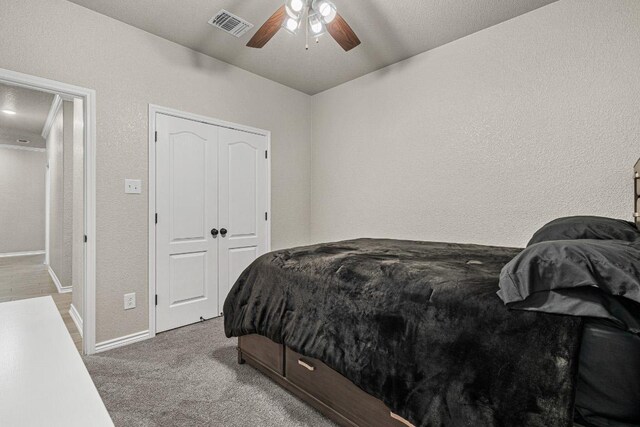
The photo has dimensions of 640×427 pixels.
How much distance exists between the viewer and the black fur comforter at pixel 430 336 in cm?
95

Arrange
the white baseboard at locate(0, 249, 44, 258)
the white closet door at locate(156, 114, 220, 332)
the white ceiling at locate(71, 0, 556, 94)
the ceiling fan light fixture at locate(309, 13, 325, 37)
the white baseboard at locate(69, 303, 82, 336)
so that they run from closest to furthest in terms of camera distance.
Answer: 1. the ceiling fan light fixture at locate(309, 13, 325, 37)
2. the white ceiling at locate(71, 0, 556, 94)
3. the white closet door at locate(156, 114, 220, 332)
4. the white baseboard at locate(69, 303, 82, 336)
5. the white baseboard at locate(0, 249, 44, 258)

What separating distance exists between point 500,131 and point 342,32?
1.61 meters

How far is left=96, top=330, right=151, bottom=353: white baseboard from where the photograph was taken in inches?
98.7

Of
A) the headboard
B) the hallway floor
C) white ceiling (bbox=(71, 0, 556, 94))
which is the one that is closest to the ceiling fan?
Answer: white ceiling (bbox=(71, 0, 556, 94))

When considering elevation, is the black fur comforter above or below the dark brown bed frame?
above

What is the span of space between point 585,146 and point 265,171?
119 inches

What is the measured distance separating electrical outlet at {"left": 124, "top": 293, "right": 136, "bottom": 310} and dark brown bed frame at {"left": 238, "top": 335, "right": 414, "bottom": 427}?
1214mm

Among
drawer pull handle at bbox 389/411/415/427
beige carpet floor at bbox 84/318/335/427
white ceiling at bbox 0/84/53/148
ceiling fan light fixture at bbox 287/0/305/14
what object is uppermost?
white ceiling at bbox 0/84/53/148

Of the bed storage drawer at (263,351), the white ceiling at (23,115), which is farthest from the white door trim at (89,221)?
the white ceiling at (23,115)

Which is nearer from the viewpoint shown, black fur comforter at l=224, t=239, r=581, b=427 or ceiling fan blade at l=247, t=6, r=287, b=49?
black fur comforter at l=224, t=239, r=581, b=427

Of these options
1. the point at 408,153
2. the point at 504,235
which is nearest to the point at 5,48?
the point at 408,153

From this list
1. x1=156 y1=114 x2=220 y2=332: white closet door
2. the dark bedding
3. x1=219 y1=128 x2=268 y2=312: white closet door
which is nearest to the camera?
the dark bedding

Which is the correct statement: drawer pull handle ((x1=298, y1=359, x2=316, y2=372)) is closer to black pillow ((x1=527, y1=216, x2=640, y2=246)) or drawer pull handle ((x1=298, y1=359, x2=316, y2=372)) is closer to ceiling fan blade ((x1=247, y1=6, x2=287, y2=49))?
black pillow ((x1=527, y1=216, x2=640, y2=246))

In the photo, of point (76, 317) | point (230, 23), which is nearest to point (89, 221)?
A: point (76, 317)
